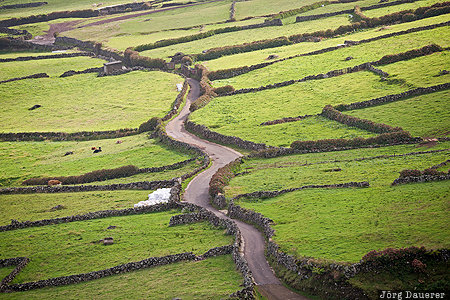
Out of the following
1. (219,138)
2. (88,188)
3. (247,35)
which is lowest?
(88,188)

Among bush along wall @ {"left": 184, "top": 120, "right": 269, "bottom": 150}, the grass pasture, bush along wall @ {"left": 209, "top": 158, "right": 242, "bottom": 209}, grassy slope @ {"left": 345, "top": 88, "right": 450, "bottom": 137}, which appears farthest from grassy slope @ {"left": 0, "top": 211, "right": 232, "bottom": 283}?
grassy slope @ {"left": 345, "top": 88, "right": 450, "bottom": 137}

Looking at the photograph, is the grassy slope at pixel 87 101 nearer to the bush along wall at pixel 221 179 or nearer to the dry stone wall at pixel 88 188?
the dry stone wall at pixel 88 188

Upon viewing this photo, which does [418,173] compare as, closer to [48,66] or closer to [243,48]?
[243,48]

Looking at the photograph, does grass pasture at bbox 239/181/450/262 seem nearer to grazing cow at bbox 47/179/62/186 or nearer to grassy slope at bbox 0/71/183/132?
grazing cow at bbox 47/179/62/186

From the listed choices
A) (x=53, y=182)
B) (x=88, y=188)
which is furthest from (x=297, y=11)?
(x=88, y=188)

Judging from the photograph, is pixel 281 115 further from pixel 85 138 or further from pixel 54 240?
pixel 54 240

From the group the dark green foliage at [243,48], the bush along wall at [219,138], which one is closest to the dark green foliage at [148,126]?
the bush along wall at [219,138]
